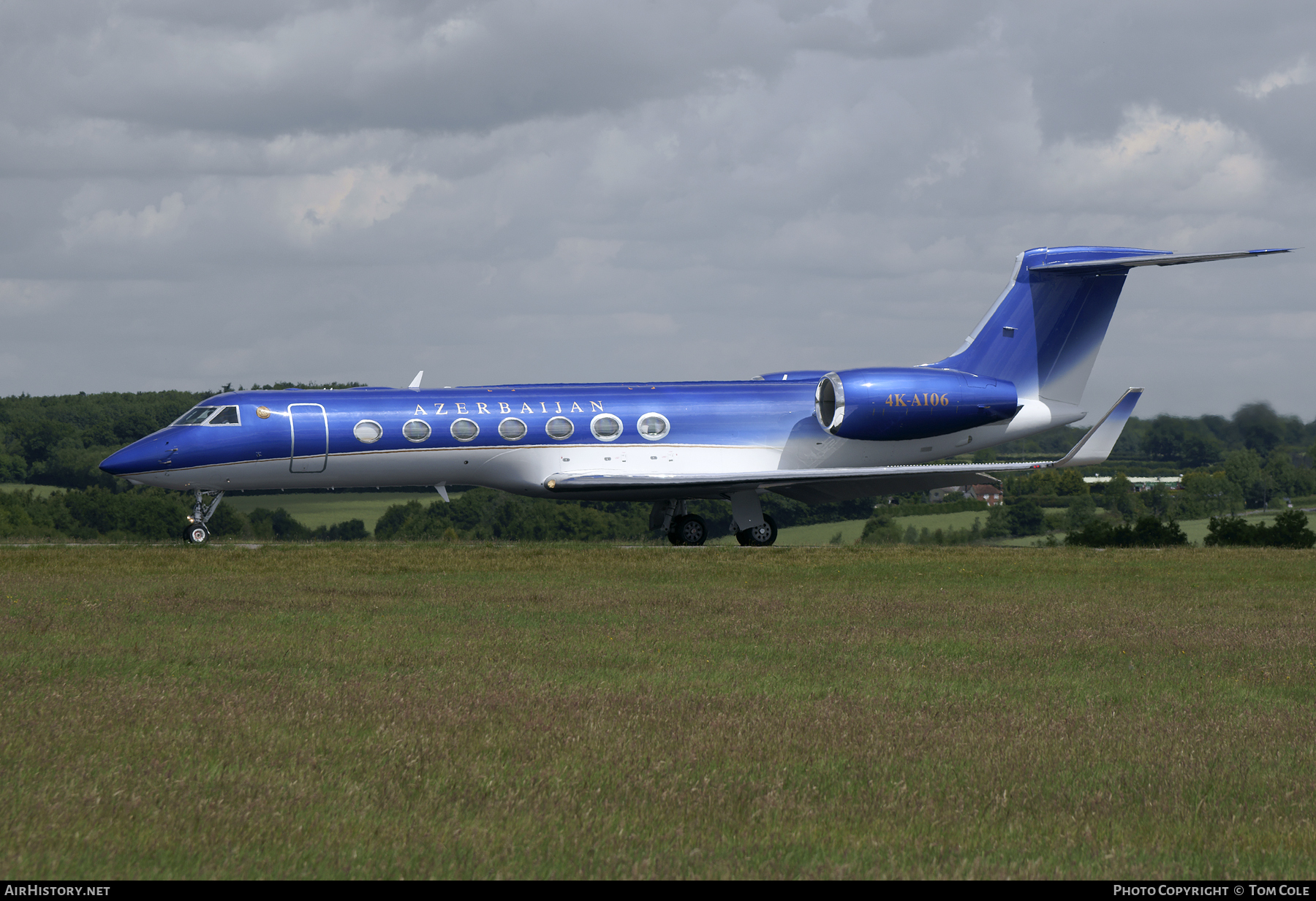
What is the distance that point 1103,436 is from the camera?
2806 centimetres

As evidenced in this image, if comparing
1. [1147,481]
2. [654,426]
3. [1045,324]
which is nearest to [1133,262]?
[1045,324]

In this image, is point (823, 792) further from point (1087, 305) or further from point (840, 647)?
point (1087, 305)

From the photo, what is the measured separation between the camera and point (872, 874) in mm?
6145

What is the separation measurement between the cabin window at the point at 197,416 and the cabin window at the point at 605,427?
8362mm

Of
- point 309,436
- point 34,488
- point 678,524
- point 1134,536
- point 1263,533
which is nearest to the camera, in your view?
point 309,436

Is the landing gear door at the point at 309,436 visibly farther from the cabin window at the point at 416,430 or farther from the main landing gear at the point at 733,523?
the main landing gear at the point at 733,523

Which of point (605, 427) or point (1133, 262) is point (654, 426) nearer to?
point (605, 427)

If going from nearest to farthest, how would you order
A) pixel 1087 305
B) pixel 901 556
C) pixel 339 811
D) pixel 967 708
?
pixel 339 811 < pixel 967 708 < pixel 901 556 < pixel 1087 305

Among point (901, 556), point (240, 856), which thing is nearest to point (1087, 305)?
point (901, 556)

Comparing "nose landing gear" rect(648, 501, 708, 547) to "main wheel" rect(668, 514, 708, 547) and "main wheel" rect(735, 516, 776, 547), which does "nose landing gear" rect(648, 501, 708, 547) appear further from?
"main wheel" rect(735, 516, 776, 547)

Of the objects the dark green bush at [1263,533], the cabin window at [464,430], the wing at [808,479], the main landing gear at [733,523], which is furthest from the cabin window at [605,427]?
the dark green bush at [1263,533]

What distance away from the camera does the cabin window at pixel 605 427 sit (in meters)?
29.7

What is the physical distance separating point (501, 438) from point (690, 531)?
5.66 m

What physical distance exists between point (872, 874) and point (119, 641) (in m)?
9.32
